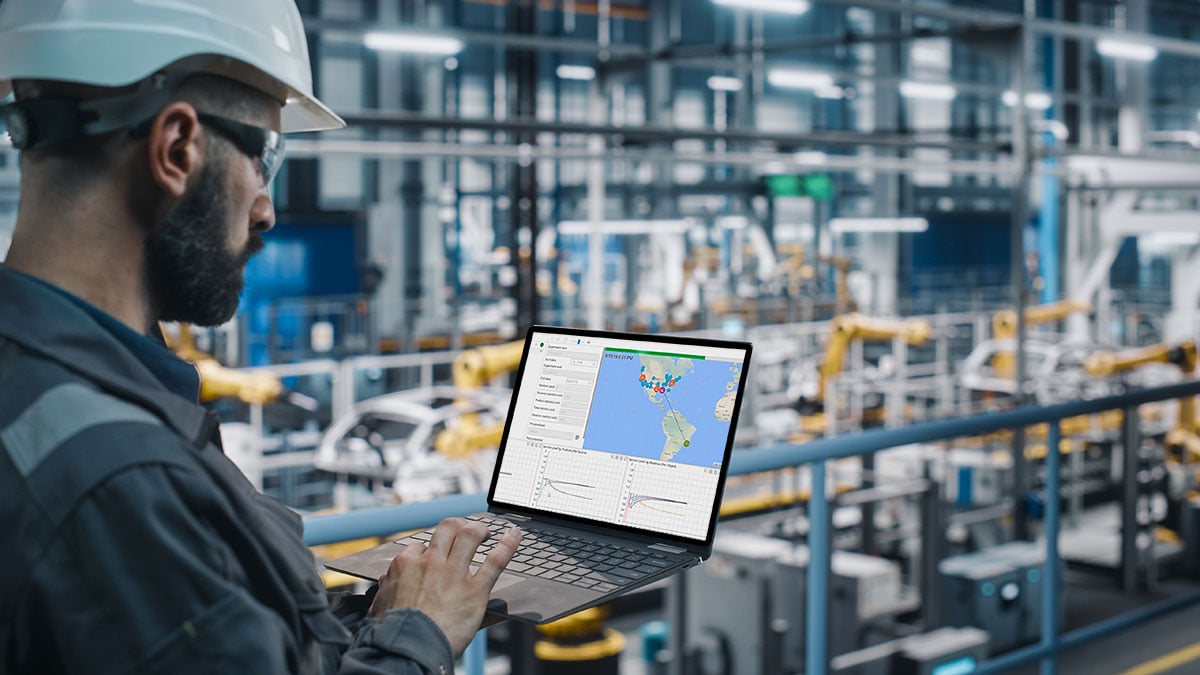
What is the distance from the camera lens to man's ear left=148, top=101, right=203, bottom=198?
3.51 ft

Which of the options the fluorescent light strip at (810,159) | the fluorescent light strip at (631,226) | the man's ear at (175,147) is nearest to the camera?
the man's ear at (175,147)

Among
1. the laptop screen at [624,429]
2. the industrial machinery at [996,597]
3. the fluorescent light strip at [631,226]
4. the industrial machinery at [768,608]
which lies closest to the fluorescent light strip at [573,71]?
the fluorescent light strip at [631,226]

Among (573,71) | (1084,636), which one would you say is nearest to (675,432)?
(1084,636)

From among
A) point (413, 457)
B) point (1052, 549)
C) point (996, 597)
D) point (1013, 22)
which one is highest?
point (1013, 22)

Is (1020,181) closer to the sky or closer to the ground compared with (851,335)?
closer to the sky

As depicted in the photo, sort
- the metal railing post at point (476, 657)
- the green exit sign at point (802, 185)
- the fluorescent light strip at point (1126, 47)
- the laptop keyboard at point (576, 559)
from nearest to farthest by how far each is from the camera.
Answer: the laptop keyboard at point (576, 559) → the metal railing post at point (476, 657) → the fluorescent light strip at point (1126, 47) → the green exit sign at point (802, 185)

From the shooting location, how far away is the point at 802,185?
14953mm

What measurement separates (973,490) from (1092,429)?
1.86m

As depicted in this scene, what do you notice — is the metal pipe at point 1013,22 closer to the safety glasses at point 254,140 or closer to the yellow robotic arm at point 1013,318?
the yellow robotic arm at point 1013,318

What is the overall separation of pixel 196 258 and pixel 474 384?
700 cm

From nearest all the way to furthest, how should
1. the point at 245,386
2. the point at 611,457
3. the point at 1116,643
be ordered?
the point at 611,457 < the point at 1116,643 < the point at 245,386

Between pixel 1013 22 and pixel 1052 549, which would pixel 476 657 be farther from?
pixel 1013 22

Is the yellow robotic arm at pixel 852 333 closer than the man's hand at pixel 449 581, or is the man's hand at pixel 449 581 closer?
the man's hand at pixel 449 581

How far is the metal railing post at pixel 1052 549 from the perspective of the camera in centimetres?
357
